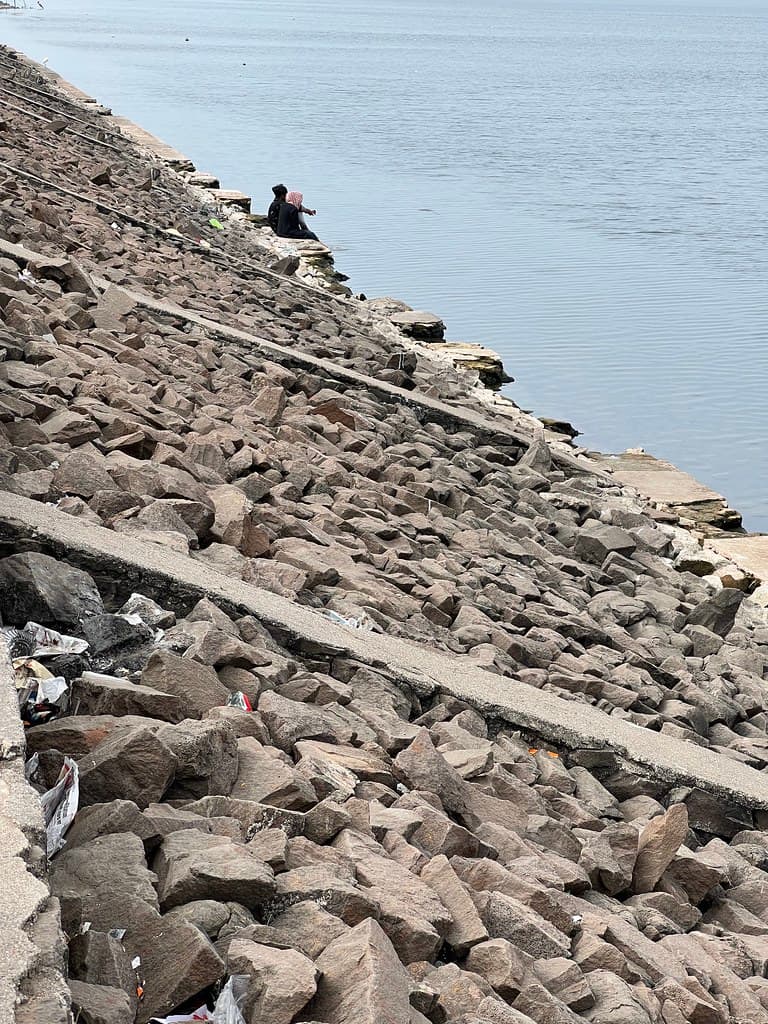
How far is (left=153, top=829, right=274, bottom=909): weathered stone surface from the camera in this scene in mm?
2721

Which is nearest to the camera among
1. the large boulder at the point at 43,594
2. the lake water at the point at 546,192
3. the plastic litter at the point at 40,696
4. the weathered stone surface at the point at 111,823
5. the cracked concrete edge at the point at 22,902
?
the cracked concrete edge at the point at 22,902

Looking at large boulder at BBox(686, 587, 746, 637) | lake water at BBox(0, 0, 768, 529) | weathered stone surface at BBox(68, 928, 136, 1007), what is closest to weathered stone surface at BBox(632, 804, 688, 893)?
weathered stone surface at BBox(68, 928, 136, 1007)

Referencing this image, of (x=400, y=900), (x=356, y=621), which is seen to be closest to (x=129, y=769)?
(x=400, y=900)

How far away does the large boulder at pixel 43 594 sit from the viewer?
150 inches

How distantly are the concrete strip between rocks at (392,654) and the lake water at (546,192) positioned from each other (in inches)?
294

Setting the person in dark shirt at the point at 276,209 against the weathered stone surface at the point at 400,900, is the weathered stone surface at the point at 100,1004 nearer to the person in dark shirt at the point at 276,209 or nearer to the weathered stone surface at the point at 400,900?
the weathered stone surface at the point at 400,900

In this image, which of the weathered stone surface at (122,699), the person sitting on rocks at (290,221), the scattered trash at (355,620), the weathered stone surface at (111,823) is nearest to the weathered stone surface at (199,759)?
the weathered stone surface at (122,699)

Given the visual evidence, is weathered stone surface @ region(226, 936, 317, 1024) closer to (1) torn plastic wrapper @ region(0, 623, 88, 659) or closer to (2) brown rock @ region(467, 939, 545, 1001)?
(2) brown rock @ region(467, 939, 545, 1001)

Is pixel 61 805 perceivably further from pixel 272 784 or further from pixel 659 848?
pixel 659 848

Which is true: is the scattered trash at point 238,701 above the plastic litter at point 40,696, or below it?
above

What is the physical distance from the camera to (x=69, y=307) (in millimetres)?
8273

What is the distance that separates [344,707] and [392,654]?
60cm

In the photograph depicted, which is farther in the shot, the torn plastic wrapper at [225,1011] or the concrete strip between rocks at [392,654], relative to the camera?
the concrete strip between rocks at [392,654]

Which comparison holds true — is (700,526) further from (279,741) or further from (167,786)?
(167,786)
